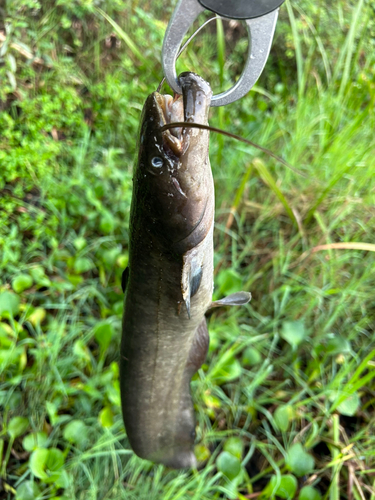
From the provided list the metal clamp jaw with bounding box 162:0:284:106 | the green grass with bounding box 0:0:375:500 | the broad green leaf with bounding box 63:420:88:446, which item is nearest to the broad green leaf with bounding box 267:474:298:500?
the green grass with bounding box 0:0:375:500

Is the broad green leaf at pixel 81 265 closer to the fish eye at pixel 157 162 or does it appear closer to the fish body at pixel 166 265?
the fish body at pixel 166 265

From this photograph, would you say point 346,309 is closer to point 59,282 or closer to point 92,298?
point 92,298

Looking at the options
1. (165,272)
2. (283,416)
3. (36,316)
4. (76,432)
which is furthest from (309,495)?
(36,316)

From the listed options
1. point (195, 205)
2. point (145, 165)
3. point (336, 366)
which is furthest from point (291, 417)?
point (145, 165)

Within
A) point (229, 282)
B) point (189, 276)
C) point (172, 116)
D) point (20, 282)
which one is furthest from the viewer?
point (229, 282)

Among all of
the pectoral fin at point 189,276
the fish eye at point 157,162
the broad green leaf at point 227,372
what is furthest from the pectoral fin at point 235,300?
the broad green leaf at point 227,372

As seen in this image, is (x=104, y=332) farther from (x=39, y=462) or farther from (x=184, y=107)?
(x=184, y=107)
